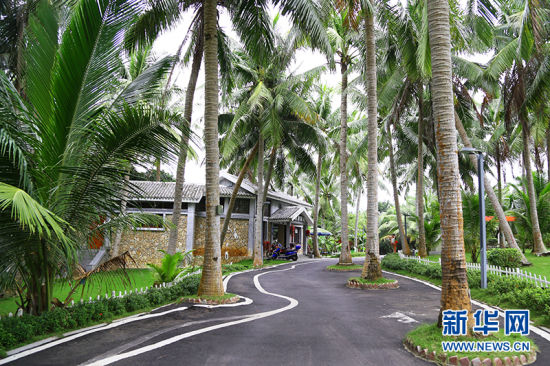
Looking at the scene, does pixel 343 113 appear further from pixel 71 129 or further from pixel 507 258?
pixel 71 129

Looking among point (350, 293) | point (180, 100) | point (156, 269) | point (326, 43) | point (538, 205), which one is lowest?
point (350, 293)

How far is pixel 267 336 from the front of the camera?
670 centimetres

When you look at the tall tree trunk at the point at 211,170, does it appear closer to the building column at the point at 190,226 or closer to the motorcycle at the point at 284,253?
the building column at the point at 190,226

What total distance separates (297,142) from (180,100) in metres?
13.7

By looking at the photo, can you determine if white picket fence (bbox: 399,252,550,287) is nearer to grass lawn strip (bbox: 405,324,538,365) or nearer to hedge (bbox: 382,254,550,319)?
hedge (bbox: 382,254,550,319)

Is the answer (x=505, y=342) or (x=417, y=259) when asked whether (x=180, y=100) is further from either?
(x=505, y=342)

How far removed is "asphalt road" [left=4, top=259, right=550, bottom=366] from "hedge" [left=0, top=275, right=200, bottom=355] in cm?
49

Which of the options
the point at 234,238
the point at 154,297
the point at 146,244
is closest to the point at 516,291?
the point at 154,297

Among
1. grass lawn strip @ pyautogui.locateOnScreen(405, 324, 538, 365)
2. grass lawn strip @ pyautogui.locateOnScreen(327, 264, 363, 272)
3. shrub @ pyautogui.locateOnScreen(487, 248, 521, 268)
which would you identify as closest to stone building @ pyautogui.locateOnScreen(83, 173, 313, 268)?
grass lawn strip @ pyautogui.locateOnScreen(327, 264, 363, 272)

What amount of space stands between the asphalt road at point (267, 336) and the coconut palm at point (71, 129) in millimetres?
1598

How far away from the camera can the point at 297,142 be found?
25.7m

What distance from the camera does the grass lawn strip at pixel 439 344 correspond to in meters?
5.21

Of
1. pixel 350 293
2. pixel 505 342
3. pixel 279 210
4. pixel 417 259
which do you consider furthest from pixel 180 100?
pixel 505 342

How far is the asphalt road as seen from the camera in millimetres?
5391
